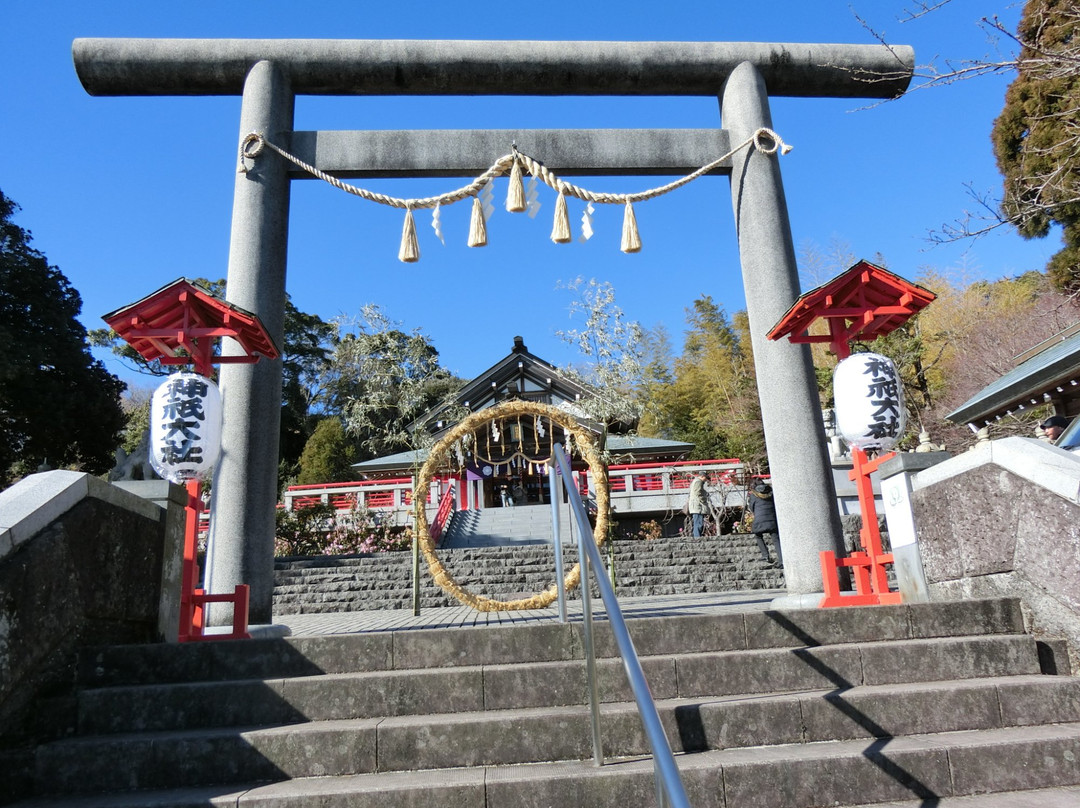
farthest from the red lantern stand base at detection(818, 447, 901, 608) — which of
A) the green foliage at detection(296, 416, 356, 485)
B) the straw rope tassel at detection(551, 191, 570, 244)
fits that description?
the green foliage at detection(296, 416, 356, 485)

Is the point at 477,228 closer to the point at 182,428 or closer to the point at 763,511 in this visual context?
the point at 182,428

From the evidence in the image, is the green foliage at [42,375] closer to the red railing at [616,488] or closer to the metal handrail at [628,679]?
the red railing at [616,488]

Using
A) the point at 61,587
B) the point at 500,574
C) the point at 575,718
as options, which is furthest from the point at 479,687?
the point at 500,574

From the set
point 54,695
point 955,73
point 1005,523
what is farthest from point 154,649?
point 955,73

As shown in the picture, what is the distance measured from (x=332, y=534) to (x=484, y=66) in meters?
12.4

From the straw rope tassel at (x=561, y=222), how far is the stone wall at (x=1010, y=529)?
10.8 feet

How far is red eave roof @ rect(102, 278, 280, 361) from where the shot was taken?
14.3 ft

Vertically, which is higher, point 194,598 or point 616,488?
point 616,488

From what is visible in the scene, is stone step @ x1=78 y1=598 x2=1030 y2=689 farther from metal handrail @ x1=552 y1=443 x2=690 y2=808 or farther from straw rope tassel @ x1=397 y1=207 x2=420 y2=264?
straw rope tassel @ x1=397 y1=207 x2=420 y2=264

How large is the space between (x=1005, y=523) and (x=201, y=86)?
22.3 ft

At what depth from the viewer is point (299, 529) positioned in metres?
15.9

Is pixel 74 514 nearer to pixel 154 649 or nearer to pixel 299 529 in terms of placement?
pixel 154 649

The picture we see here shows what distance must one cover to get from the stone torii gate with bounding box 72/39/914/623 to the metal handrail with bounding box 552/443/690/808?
255 centimetres

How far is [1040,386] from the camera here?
9.20 m
